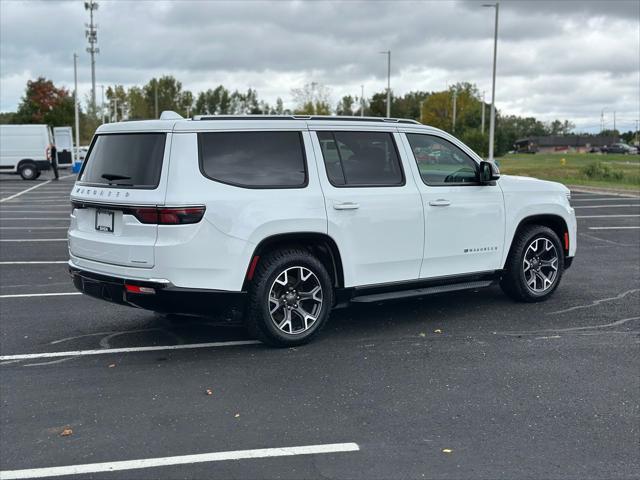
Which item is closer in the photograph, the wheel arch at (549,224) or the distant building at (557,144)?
the wheel arch at (549,224)

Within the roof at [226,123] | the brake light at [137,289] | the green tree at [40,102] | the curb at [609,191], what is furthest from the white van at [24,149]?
the green tree at [40,102]

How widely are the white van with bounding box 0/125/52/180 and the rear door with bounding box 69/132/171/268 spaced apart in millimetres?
29521

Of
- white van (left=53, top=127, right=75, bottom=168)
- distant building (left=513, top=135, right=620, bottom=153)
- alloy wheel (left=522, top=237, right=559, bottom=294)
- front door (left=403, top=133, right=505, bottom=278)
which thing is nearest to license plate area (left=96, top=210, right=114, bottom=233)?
front door (left=403, top=133, right=505, bottom=278)

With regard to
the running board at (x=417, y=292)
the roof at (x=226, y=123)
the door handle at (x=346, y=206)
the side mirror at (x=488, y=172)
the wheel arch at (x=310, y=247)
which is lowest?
the running board at (x=417, y=292)

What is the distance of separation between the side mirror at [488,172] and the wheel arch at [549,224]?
71 centimetres

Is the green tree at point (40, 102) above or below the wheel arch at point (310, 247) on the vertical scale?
above

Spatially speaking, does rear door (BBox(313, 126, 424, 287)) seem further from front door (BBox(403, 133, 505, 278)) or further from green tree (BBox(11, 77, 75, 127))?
green tree (BBox(11, 77, 75, 127))

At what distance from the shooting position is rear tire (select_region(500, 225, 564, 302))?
7723 mm

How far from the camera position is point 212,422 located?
4.63 metres

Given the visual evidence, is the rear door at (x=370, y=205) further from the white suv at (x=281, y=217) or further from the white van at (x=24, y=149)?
the white van at (x=24, y=149)

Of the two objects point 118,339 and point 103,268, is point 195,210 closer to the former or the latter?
point 103,268

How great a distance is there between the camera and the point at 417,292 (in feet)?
22.6

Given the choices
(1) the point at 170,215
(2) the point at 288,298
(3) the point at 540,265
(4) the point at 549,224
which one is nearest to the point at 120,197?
(1) the point at 170,215

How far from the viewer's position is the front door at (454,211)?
694 centimetres
